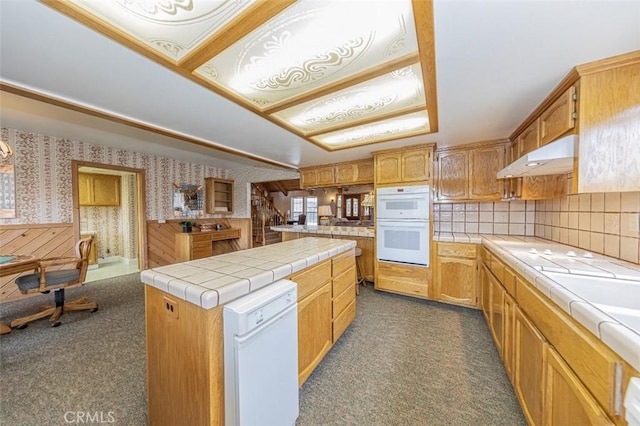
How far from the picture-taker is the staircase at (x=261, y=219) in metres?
6.33

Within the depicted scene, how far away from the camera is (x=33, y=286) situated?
2340 millimetres

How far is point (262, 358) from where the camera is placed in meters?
1.01

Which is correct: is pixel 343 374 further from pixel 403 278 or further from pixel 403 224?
pixel 403 224

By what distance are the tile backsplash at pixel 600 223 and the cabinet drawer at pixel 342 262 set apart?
6.12 feet

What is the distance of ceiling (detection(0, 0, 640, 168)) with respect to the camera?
101 centimetres

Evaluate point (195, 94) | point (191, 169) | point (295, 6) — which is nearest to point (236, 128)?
point (195, 94)

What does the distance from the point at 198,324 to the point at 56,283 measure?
2820 mm

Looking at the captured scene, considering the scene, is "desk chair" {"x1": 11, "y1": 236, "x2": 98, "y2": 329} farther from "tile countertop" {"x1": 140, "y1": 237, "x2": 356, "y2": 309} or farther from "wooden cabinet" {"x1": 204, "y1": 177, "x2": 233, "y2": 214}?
"wooden cabinet" {"x1": 204, "y1": 177, "x2": 233, "y2": 214}

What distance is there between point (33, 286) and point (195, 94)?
2723 mm

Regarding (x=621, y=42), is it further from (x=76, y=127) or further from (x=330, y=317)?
(x=76, y=127)

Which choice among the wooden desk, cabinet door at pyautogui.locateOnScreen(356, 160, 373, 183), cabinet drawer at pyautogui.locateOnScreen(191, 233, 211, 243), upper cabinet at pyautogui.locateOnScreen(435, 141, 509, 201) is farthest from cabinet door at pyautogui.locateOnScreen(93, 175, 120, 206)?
upper cabinet at pyautogui.locateOnScreen(435, 141, 509, 201)

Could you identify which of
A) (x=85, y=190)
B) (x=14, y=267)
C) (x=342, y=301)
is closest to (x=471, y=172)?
(x=342, y=301)

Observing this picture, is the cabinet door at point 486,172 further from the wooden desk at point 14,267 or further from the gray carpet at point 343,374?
the wooden desk at point 14,267

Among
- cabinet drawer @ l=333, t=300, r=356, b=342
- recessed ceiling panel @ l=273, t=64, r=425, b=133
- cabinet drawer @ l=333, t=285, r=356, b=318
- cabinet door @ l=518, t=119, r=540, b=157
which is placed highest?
recessed ceiling panel @ l=273, t=64, r=425, b=133
